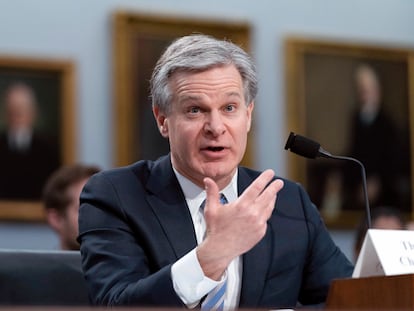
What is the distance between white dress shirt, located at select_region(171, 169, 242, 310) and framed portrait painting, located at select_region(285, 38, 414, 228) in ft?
15.0

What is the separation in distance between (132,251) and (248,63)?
0.82m

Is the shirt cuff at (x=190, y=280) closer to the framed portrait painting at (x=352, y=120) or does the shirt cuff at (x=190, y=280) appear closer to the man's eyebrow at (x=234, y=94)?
the man's eyebrow at (x=234, y=94)

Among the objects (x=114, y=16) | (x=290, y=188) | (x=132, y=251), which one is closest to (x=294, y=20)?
(x=114, y=16)

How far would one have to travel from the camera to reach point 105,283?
12.1ft

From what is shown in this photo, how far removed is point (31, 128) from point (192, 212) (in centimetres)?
402

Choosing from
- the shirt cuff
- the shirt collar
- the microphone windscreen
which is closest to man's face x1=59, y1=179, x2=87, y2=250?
the shirt collar

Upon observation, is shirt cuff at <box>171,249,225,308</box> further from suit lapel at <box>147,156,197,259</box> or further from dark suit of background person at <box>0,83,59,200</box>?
dark suit of background person at <box>0,83,59,200</box>

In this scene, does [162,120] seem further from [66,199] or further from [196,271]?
[66,199]

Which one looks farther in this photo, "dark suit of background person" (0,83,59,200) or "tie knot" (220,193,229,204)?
"dark suit of background person" (0,83,59,200)

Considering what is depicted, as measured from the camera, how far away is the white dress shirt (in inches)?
136

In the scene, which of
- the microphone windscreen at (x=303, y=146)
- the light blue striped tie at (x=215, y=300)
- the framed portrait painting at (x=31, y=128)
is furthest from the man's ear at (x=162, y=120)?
the framed portrait painting at (x=31, y=128)

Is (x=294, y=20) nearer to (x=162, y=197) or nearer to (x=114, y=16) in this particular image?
(x=114, y=16)

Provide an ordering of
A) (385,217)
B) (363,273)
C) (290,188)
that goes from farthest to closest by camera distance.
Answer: (385,217) < (290,188) < (363,273)

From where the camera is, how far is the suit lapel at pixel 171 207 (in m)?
3.88
